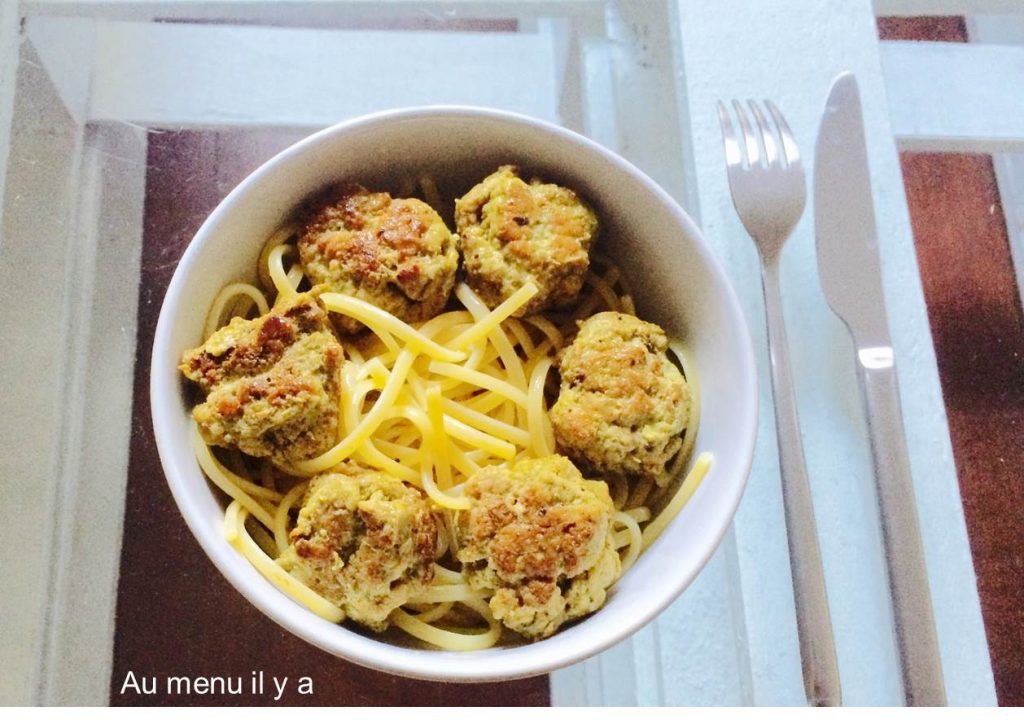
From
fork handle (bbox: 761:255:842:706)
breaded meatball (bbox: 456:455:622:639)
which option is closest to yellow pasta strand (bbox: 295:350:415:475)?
breaded meatball (bbox: 456:455:622:639)

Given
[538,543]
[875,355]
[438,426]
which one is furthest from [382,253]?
[875,355]

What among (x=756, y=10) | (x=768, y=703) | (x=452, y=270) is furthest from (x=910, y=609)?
(x=756, y=10)

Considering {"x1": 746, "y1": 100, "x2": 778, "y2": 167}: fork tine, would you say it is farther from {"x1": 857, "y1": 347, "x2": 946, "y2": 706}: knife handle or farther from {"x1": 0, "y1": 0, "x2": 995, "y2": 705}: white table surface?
{"x1": 857, "y1": 347, "x2": 946, "y2": 706}: knife handle

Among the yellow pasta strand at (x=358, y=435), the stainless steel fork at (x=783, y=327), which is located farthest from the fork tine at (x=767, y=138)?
the yellow pasta strand at (x=358, y=435)

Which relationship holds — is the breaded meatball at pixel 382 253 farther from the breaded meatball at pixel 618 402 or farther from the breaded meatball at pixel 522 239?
the breaded meatball at pixel 618 402

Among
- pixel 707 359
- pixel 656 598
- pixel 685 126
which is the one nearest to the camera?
pixel 656 598
